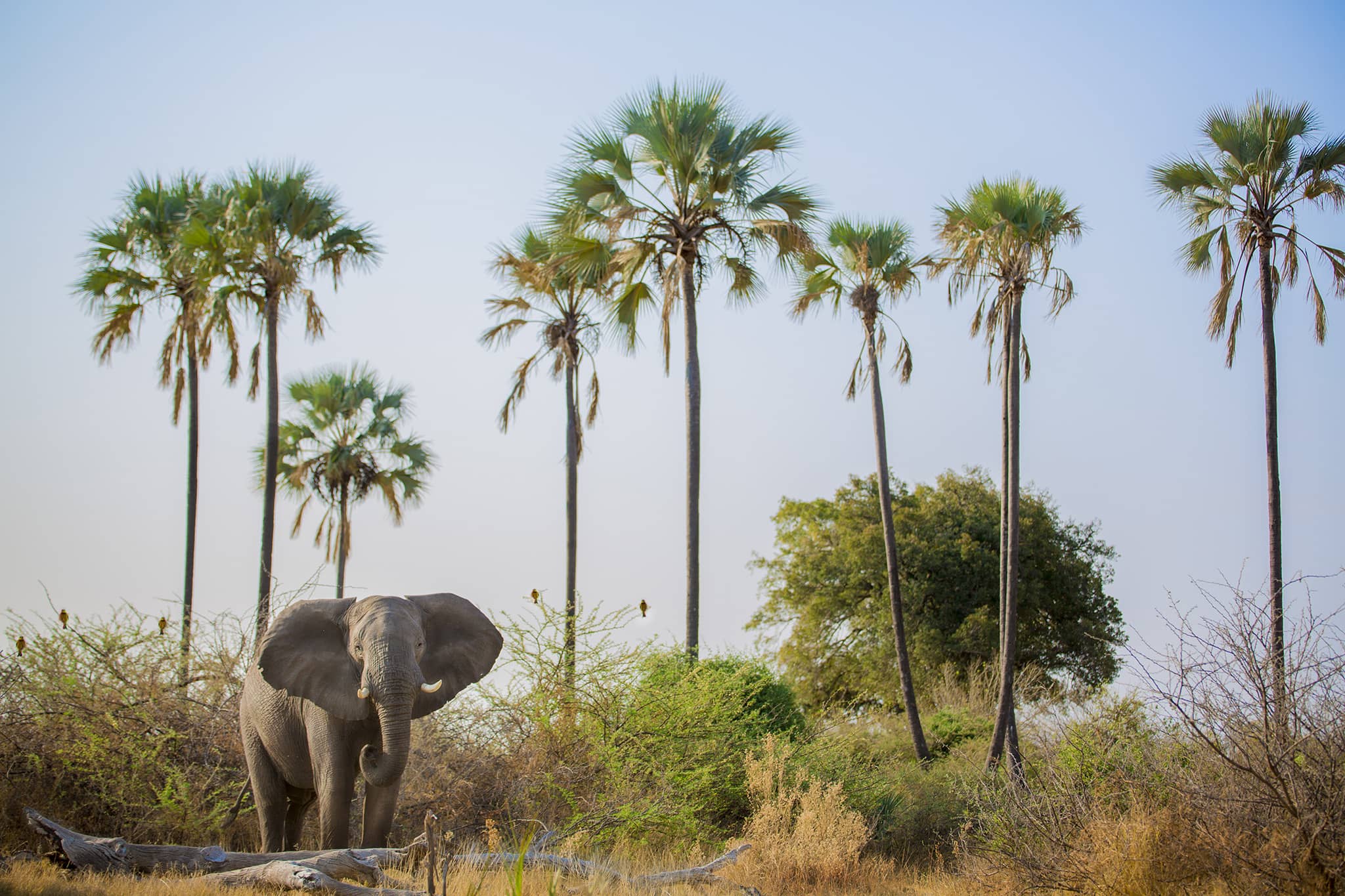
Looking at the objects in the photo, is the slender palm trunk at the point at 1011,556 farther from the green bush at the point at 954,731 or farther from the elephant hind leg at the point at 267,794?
the elephant hind leg at the point at 267,794

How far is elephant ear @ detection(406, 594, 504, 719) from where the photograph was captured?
9.07m

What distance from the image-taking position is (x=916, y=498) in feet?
98.5

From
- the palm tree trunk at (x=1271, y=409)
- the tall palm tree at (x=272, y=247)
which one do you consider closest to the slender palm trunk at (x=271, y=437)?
the tall palm tree at (x=272, y=247)

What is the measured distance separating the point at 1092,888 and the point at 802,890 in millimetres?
2530

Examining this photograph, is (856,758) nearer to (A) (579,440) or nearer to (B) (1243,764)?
(B) (1243,764)

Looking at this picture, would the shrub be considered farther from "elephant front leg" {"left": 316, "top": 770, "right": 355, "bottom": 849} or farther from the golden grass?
"elephant front leg" {"left": 316, "top": 770, "right": 355, "bottom": 849}

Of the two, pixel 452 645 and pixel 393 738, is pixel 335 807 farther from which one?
pixel 452 645

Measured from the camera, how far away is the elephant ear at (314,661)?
27.7 feet

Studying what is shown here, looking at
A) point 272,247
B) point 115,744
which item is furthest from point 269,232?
point 115,744

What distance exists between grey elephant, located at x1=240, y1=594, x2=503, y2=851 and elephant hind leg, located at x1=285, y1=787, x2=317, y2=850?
0.05 ft

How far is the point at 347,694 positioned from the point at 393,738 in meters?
0.66

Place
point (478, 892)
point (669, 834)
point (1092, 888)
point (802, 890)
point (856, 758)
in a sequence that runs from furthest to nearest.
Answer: point (856, 758) → point (669, 834) → point (802, 890) → point (1092, 888) → point (478, 892)

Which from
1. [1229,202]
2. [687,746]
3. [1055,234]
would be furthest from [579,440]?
[1229,202]

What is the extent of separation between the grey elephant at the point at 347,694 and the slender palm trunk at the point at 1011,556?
11772 millimetres
